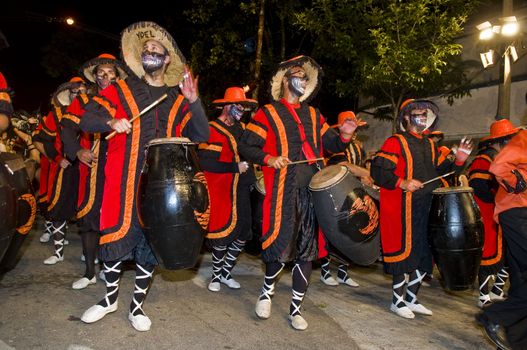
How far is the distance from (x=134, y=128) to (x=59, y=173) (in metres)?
2.62

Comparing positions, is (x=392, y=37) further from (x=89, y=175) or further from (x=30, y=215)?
(x=30, y=215)

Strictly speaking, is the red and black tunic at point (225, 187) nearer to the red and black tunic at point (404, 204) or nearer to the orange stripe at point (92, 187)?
the orange stripe at point (92, 187)

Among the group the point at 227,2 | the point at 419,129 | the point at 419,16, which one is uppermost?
the point at 227,2

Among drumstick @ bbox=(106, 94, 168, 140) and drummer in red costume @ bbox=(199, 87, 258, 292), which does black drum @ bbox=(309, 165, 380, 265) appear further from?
drummer in red costume @ bbox=(199, 87, 258, 292)

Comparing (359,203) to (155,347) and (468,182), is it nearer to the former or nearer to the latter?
(155,347)

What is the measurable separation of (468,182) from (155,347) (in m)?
4.01

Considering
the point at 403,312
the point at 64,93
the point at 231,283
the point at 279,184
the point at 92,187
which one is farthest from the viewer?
the point at 64,93

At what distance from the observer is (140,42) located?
162 inches

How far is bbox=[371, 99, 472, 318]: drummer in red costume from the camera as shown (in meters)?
5.00

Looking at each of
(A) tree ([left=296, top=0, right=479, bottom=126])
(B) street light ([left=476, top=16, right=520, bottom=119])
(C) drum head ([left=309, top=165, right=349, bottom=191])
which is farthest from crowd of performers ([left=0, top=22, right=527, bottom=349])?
(A) tree ([left=296, top=0, right=479, bottom=126])

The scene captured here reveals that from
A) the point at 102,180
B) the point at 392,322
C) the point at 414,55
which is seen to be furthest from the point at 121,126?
the point at 414,55

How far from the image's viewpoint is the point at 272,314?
459cm

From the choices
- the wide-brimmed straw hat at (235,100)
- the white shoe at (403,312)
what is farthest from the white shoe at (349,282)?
the wide-brimmed straw hat at (235,100)

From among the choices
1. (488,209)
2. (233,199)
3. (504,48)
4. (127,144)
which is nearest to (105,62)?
(127,144)
